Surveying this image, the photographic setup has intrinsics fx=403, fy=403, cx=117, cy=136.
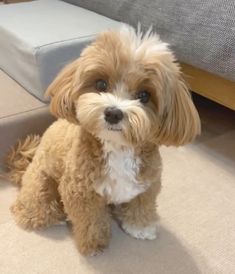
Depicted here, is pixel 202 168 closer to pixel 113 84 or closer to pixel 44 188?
pixel 44 188

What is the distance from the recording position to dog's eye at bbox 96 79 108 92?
38.6 inches

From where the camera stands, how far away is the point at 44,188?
4.19 ft

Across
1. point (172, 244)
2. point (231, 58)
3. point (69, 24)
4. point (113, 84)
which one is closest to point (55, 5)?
point (69, 24)

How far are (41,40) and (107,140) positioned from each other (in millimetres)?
641

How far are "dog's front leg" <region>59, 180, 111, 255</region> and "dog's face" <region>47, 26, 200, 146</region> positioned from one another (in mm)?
207

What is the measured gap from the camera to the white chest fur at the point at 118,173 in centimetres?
108

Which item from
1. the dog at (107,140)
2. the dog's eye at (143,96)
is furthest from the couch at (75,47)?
the dog's eye at (143,96)

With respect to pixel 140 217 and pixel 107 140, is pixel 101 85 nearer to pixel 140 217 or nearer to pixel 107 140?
pixel 107 140

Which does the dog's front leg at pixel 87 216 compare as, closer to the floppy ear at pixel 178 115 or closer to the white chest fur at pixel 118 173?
the white chest fur at pixel 118 173

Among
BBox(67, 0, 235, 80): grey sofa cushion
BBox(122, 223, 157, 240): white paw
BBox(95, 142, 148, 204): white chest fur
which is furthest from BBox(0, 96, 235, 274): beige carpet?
BBox(67, 0, 235, 80): grey sofa cushion

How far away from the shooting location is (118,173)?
43.2 inches

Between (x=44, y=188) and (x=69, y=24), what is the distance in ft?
2.49

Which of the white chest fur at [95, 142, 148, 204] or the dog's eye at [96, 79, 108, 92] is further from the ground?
the dog's eye at [96, 79, 108, 92]

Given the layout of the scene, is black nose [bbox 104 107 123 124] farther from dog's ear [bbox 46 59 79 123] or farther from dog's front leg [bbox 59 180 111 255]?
dog's front leg [bbox 59 180 111 255]
